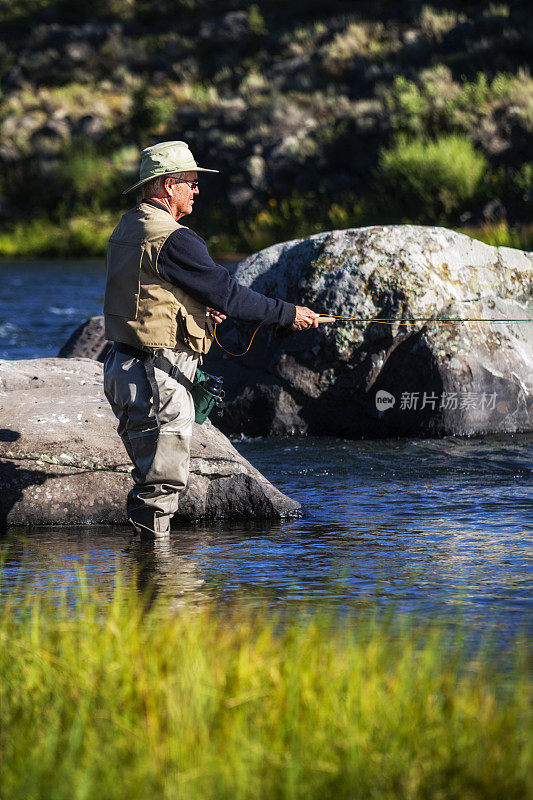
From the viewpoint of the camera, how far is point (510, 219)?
802 inches

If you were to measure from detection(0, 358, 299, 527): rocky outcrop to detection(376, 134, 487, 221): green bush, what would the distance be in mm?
16290

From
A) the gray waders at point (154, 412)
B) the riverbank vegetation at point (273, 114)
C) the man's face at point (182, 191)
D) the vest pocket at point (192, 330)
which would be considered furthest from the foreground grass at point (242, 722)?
the riverbank vegetation at point (273, 114)

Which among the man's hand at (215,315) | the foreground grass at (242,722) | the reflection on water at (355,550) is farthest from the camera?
the man's hand at (215,315)

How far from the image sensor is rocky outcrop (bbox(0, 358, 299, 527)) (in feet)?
20.5

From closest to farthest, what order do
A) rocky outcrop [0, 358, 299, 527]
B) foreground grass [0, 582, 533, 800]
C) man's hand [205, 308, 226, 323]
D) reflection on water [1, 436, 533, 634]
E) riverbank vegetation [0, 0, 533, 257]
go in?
foreground grass [0, 582, 533, 800] → reflection on water [1, 436, 533, 634] → man's hand [205, 308, 226, 323] → rocky outcrop [0, 358, 299, 527] → riverbank vegetation [0, 0, 533, 257]

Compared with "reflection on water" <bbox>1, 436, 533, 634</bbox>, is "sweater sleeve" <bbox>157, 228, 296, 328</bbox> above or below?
above

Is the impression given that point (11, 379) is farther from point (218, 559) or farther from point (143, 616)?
point (143, 616)

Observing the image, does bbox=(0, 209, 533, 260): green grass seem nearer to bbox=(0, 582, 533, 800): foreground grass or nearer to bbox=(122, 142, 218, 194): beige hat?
bbox=(122, 142, 218, 194): beige hat

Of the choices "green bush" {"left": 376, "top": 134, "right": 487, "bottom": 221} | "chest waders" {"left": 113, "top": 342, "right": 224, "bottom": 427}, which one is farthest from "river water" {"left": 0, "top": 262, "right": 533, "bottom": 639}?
"green bush" {"left": 376, "top": 134, "right": 487, "bottom": 221}

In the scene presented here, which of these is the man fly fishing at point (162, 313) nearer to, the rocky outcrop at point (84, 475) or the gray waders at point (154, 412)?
the gray waders at point (154, 412)

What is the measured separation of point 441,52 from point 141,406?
94.0ft

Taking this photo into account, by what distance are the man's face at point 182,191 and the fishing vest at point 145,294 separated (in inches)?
4.5

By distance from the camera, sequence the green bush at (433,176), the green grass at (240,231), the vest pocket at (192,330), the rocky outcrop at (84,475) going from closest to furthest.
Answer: the vest pocket at (192,330) < the rocky outcrop at (84,475) < the green grass at (240,231) < the green bush at (433,176)

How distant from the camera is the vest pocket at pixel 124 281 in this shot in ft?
17.2
